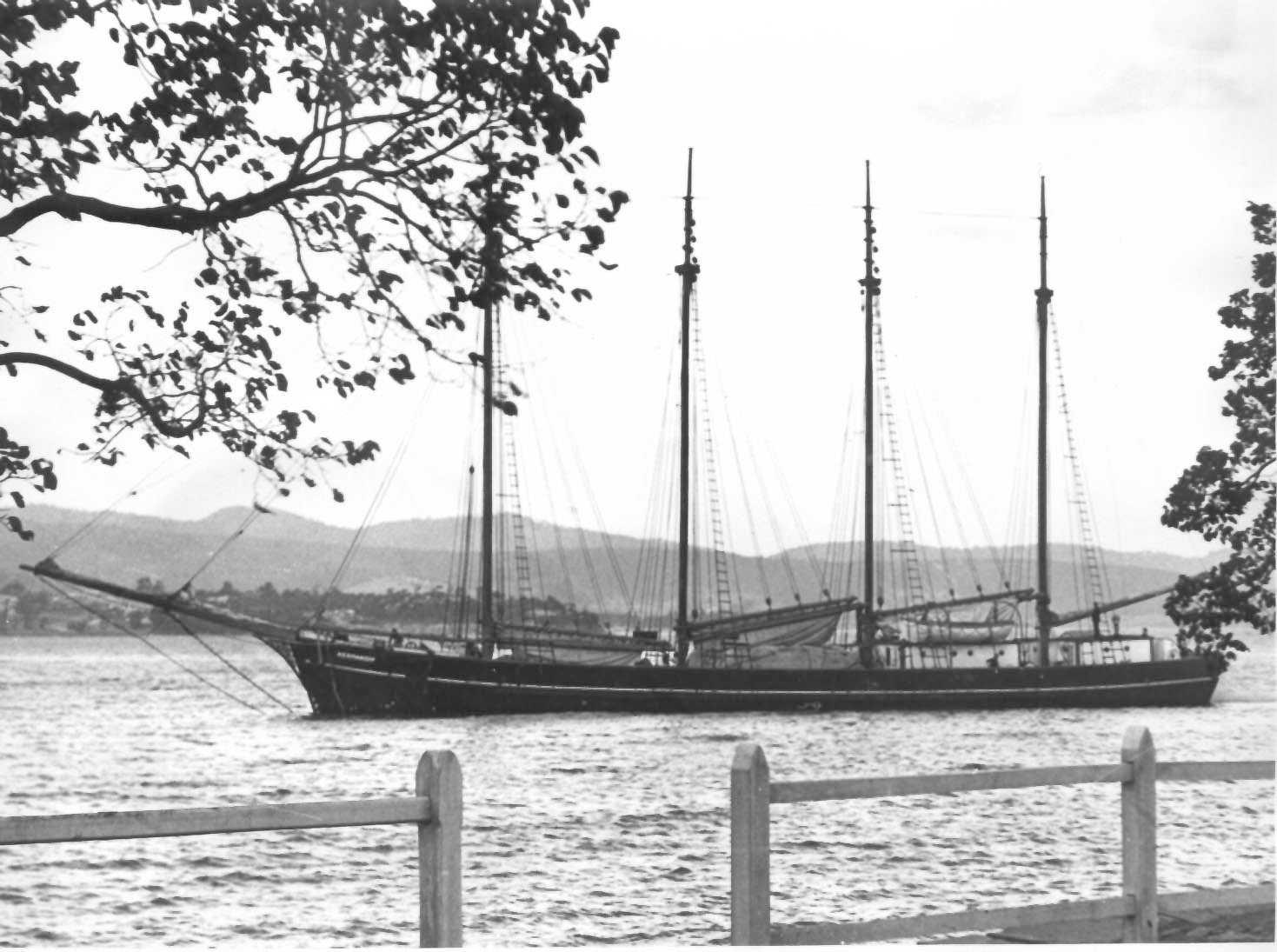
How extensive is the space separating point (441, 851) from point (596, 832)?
11188 millimetres

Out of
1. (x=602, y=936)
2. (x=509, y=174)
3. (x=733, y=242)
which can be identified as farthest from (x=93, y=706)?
(x=509, y=174)

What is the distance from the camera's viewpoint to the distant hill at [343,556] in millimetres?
6648

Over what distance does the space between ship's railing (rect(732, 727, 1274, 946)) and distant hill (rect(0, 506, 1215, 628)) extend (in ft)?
8.07

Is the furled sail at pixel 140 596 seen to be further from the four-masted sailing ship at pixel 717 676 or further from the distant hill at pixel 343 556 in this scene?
the four-masted sailing ship at pixel 717 676

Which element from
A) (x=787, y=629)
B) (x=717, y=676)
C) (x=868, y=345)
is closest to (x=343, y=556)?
(x=868, y=345)

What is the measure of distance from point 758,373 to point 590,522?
128 cm

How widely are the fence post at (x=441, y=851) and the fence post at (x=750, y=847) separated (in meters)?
0.71

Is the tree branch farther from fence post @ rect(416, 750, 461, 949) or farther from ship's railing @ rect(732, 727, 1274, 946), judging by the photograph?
ship's railing @ rect(732, 727, 1274, 946)

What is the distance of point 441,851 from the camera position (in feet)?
12.4

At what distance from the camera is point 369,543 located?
9008 mm

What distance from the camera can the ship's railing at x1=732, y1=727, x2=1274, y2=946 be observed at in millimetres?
4086

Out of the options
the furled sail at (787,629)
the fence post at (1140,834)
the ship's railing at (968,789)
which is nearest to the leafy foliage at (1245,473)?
the ship's railing at (968,789)

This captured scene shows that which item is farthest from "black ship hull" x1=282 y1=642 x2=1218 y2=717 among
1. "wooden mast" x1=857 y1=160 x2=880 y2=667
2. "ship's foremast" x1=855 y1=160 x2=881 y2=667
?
"wooden mast" x1=857 y1=160 x2=880 y2=667

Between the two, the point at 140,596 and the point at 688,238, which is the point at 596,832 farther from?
the point at 688,238
